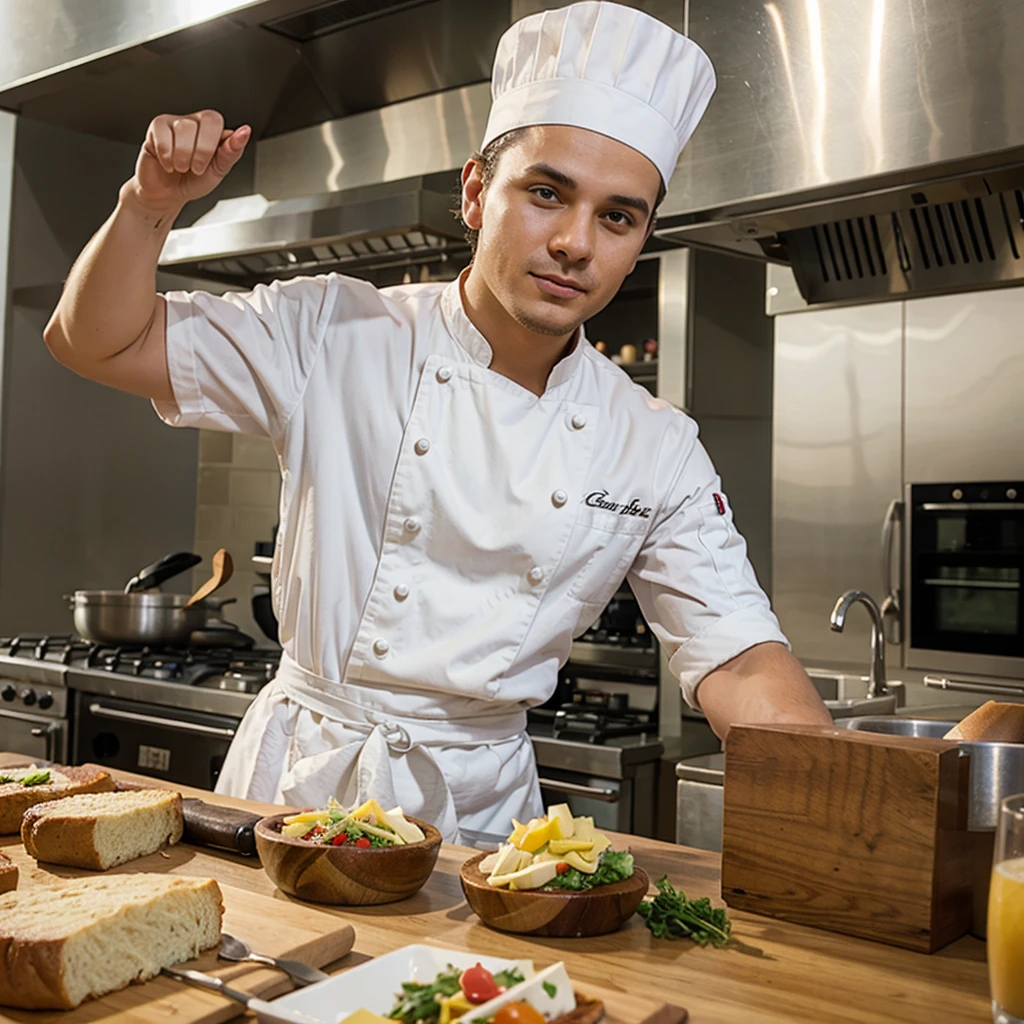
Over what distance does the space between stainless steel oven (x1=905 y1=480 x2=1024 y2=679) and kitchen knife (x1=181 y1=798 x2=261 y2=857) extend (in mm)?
2109

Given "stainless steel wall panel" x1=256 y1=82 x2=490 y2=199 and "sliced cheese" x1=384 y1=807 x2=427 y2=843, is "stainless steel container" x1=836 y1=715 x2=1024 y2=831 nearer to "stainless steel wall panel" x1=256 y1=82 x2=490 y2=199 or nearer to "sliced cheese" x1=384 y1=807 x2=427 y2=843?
"sliced cheese" x1=384 y1=807 x2=427 y2=843

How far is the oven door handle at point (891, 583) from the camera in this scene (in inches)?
123

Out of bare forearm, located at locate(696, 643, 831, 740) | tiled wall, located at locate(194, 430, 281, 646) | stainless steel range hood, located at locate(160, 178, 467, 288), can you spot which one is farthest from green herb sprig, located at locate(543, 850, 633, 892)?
tiled wall, located at locate(194, 430, 281, 646)

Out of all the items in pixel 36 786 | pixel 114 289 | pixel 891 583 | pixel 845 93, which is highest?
pixel 845 93

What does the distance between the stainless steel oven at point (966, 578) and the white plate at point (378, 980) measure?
90.7 inches

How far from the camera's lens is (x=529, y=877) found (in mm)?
1070

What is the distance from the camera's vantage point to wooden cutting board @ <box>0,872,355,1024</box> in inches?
34.2

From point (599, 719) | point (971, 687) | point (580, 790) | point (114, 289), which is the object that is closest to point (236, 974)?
point (114, 289)

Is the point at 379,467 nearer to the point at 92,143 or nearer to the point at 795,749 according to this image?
the point at 795,749

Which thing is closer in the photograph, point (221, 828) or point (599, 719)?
point (221, 828)

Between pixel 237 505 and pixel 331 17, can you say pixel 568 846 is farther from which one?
pixel 237 505

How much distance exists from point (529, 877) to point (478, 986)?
24 centimetres

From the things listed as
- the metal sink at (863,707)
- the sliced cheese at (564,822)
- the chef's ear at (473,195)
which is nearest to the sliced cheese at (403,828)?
the sliced cheese at (564,822)

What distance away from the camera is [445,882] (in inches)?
48.8
